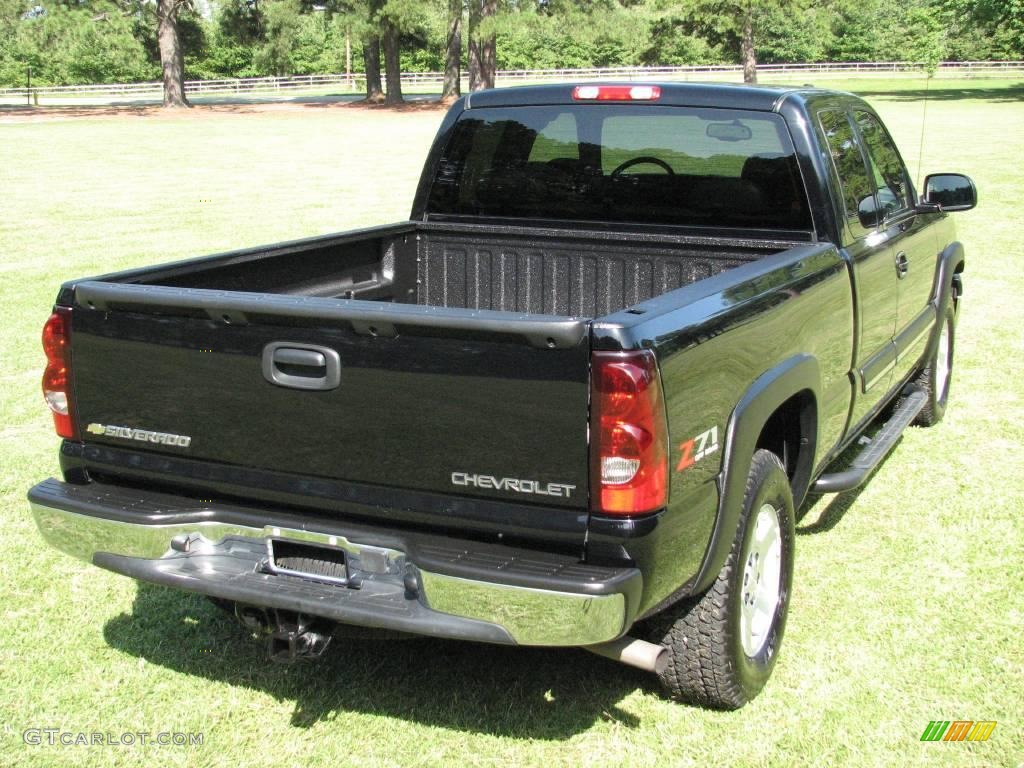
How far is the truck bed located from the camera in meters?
4.43

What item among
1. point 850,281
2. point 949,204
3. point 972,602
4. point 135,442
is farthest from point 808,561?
point 135,442

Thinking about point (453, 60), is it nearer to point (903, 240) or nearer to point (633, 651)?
point (903, 240)

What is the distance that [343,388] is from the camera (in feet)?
9.87

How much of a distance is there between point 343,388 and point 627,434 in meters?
0.77

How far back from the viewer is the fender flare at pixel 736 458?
3.19 m

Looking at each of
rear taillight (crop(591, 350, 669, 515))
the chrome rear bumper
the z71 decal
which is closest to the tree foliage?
the z71 decal

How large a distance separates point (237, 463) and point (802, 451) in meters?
1.96

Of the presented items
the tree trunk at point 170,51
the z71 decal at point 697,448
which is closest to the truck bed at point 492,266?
the z71 decal at point 697,448

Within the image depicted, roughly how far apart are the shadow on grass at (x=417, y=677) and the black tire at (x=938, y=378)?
317cm

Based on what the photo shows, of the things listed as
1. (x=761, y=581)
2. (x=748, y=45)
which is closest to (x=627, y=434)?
(x=761, y=581)

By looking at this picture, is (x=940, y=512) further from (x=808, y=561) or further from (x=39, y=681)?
(x=39, y=681)

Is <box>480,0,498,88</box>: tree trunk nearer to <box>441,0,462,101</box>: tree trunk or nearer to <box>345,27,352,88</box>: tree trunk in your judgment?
<box>441,0,462,101</box>: tree trunk

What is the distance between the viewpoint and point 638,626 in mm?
3498

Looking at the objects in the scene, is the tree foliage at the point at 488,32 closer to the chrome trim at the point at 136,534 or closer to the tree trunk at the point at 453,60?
the tree trunk at the point at 453,60
